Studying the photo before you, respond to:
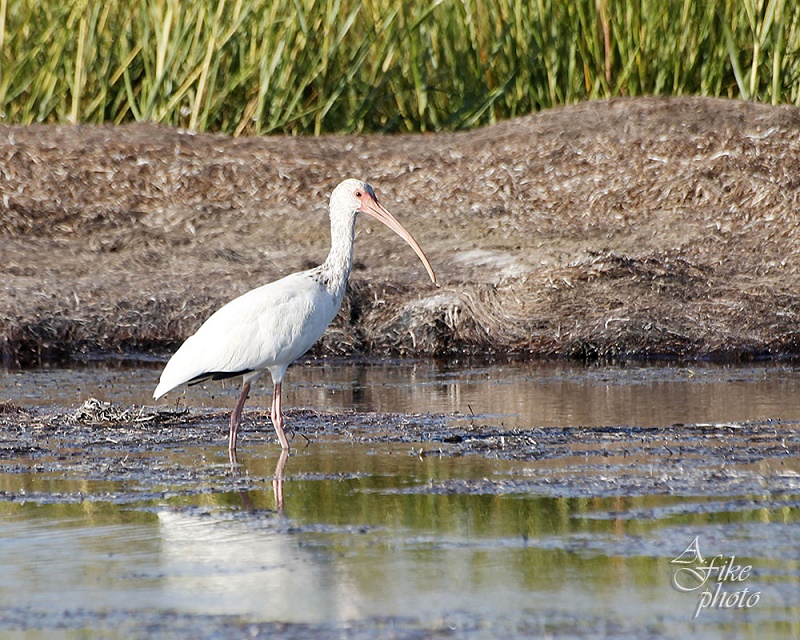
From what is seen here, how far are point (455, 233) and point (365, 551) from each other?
32.8 feet

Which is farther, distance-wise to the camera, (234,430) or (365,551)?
(234,430)

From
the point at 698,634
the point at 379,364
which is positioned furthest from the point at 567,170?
the point at 698,634

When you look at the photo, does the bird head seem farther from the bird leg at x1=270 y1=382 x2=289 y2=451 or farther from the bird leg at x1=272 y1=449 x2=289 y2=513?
the bird leg at x1=272 y1=449 x2=289 y2=513

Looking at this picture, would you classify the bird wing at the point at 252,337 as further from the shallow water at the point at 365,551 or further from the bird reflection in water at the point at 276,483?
the bird reflection in water at the point at 276,483

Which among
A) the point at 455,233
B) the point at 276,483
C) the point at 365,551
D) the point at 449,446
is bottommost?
the point at 365,551

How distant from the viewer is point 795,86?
17.1m

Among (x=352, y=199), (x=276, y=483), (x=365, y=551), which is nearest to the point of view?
(x=365, y=551)

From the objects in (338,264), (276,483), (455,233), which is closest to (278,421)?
(276,483)

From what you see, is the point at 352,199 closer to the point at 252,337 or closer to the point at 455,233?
the point at 252,337

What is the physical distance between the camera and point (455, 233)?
15.3 meters

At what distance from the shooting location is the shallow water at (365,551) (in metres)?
4.59

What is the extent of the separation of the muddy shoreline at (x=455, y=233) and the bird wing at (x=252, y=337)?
14.2 ft

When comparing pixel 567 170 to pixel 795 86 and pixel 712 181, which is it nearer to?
pixel 712 181

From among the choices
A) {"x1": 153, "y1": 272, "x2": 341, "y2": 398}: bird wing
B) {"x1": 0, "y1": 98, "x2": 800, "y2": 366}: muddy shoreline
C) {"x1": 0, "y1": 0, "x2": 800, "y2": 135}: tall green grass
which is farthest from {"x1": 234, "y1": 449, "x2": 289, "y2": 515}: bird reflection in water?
{"x1": 0, "y1": 0, "x2": 800, "y2": 135}: tall green grass
